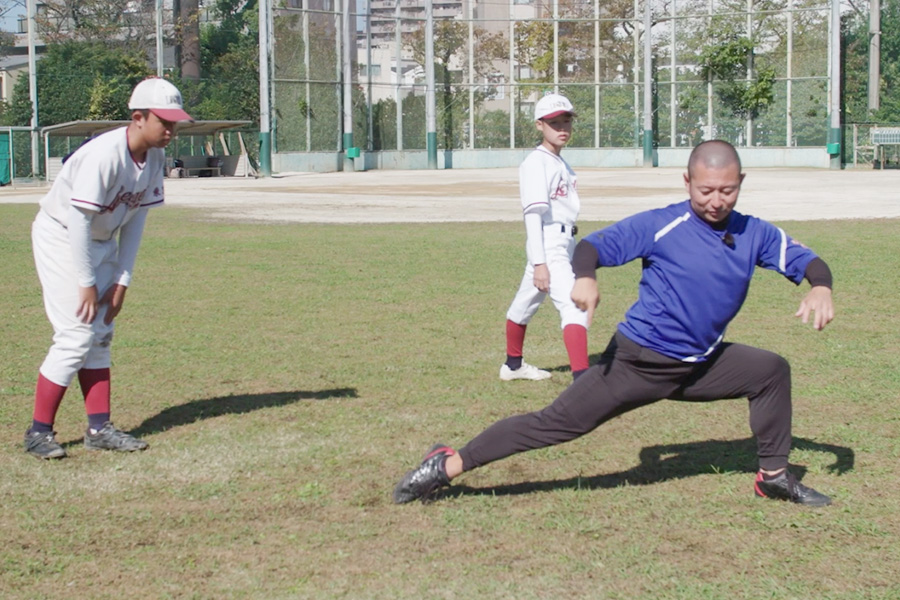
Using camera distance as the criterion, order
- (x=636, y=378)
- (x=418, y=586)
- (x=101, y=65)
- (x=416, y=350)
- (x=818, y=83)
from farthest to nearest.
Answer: (x=101, y=65) → (x=818, y=83) → (x=416, y=350) → (x=636, y=378) → (x=418, y=586)

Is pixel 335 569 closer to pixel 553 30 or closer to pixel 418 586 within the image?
pixel 418 586

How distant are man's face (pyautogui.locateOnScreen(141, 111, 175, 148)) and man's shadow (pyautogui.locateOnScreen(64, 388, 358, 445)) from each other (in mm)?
1668

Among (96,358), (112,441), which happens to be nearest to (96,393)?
(96,358)

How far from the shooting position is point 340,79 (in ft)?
163

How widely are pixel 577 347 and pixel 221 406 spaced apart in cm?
219

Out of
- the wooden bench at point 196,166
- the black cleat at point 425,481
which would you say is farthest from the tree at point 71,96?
the black cleat at point 425,481

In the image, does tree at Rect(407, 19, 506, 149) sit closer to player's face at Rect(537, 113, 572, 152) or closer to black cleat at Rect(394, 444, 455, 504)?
player's face at Rect(537, 113, 572, 152)

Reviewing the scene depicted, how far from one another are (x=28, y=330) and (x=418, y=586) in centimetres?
687

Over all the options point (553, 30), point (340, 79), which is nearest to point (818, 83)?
point (553, 30)

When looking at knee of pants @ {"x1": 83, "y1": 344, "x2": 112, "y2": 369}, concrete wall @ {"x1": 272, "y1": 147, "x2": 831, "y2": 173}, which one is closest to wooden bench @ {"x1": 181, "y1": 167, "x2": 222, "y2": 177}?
concrete wall @ {"x1": 272, "y1": 147, "x2": 831, "y2": 173}

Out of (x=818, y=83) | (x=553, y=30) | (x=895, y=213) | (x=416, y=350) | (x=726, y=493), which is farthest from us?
(x=553, y=30)

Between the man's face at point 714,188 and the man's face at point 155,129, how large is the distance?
2.58 m

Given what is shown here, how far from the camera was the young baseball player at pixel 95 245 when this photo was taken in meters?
5.51

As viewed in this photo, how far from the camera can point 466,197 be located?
96.0 ft
